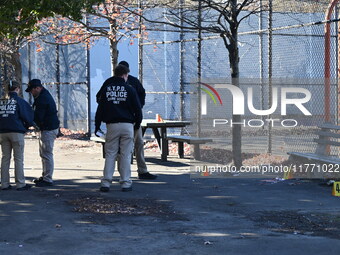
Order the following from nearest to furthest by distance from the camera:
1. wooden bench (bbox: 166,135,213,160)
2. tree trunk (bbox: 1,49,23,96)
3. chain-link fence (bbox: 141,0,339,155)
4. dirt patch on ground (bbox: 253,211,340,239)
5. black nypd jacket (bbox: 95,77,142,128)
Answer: dirt patch on ground (bbox: 253,211,340,239), black nypd jacket (bbox: 95,77,142,128), wooden bench (bbox: 166,135,213,160), tree trunk (bbox: 1,49,23,96), chain-link fence (bbox: 141,0,339,155)

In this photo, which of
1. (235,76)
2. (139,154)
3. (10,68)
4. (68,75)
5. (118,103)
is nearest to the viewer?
Answer: (118,103)

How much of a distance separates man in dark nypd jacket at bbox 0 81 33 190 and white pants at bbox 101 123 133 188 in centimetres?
136

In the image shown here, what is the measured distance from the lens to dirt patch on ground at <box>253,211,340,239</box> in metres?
7.48

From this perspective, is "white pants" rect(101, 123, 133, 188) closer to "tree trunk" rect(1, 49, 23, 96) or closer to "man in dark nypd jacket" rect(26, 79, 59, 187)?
"man in dark nypd jacket" rect(26, 79, 59, 187)

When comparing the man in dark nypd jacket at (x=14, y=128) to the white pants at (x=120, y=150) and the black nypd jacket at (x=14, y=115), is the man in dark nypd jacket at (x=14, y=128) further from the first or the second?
the white pants at (x=120, y=150)

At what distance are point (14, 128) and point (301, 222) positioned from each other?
493cm

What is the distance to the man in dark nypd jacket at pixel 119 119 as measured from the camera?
10523 mm

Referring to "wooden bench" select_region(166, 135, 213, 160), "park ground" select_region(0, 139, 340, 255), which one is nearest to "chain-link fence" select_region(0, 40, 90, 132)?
"wooden bench" select_region(166, 135, 213, 160)

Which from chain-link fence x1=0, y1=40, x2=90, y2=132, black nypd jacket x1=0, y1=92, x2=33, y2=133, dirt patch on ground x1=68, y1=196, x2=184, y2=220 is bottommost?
dirt patch on ground x1=68, y1=196, x2=184, y2=220

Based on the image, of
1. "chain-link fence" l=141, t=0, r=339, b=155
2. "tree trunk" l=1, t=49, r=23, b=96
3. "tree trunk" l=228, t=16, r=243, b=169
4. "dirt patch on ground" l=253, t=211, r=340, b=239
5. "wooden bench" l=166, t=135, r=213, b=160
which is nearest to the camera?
"dirt patch on ground" l=253, t=211, r=340, b=239

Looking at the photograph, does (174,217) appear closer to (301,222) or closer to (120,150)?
(301,222)

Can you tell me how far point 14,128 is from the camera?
10688mm

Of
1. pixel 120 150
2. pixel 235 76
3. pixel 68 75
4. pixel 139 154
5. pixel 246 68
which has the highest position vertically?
pixel 246 68

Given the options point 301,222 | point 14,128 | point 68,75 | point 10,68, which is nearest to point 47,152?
point 14,128
